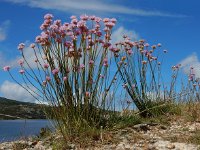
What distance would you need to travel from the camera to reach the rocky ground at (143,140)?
29.0 feet

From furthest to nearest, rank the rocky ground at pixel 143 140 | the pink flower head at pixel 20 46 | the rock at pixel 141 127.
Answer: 1. the rock at pixel 141 127
2. the pink flower head at pixel 20 46
3. the rocky ground at pixel 143 140

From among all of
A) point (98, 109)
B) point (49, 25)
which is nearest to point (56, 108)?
point (98, 109)

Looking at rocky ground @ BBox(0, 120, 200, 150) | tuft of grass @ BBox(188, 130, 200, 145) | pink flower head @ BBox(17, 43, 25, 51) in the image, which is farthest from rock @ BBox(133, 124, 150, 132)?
pink flower head @ BBox(17, 43, 25, 51)

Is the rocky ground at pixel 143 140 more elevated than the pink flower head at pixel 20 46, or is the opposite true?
the pink flower head at pixel 20 46

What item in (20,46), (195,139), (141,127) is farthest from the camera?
(141,127)

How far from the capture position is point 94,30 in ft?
33.0

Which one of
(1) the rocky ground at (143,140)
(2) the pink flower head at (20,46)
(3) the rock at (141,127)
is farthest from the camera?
(3) the rock at (141,127)

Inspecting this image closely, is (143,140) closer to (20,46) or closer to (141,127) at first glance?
(141,127)

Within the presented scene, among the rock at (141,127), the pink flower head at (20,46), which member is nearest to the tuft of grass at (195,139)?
the rock at (141,127)

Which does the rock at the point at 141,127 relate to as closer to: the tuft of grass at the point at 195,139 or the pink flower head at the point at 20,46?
the tuft of grass at the point at 195,139

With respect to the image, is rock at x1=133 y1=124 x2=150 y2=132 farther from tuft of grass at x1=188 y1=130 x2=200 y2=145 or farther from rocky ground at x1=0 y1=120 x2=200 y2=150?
tuft of grass at x1=188 y1=130 x2=200 y2=145

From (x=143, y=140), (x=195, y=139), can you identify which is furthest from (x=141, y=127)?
(x=195, y=139)

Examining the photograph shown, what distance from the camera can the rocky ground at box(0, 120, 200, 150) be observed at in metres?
8.85

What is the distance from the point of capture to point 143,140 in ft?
30.8
